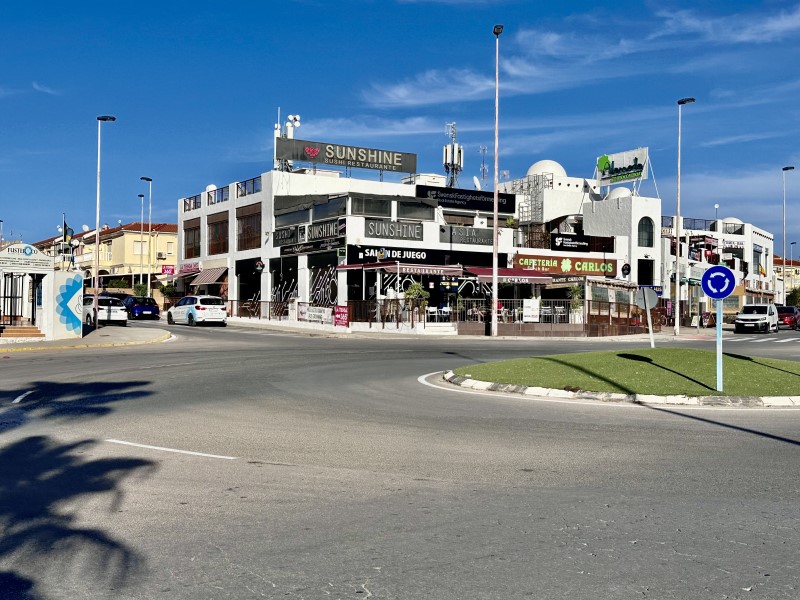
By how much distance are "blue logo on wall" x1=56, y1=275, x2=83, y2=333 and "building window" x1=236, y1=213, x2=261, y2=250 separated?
26.5m

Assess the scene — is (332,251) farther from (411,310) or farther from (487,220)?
(487,220)

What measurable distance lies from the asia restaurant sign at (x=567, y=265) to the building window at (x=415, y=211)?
6631mm

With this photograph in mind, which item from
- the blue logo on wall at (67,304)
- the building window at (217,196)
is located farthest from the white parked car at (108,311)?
the building window at (217,196)

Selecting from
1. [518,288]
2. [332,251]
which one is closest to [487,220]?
[518,288]

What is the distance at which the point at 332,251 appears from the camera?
48719 millimetres

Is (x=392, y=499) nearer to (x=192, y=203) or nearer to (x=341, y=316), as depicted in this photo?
(x=341, y=316)

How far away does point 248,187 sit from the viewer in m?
60.3

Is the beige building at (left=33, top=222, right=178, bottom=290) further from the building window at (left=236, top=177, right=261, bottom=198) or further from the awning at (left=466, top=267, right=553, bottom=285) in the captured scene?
the awning at (left=466, top=267, right=553, bottom=285)

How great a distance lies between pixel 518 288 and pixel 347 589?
51116mm

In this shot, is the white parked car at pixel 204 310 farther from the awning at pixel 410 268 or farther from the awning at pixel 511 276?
the awning at pixel 511 276

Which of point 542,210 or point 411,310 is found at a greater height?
point 542,210

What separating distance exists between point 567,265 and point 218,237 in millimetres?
27668

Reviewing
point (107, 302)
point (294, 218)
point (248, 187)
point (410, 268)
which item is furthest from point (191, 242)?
point (410, 268)

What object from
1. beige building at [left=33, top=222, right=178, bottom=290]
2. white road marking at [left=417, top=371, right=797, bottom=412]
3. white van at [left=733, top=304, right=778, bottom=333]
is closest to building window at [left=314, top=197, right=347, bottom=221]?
white van at [left=733, top=304, right=778, bottom=333]
